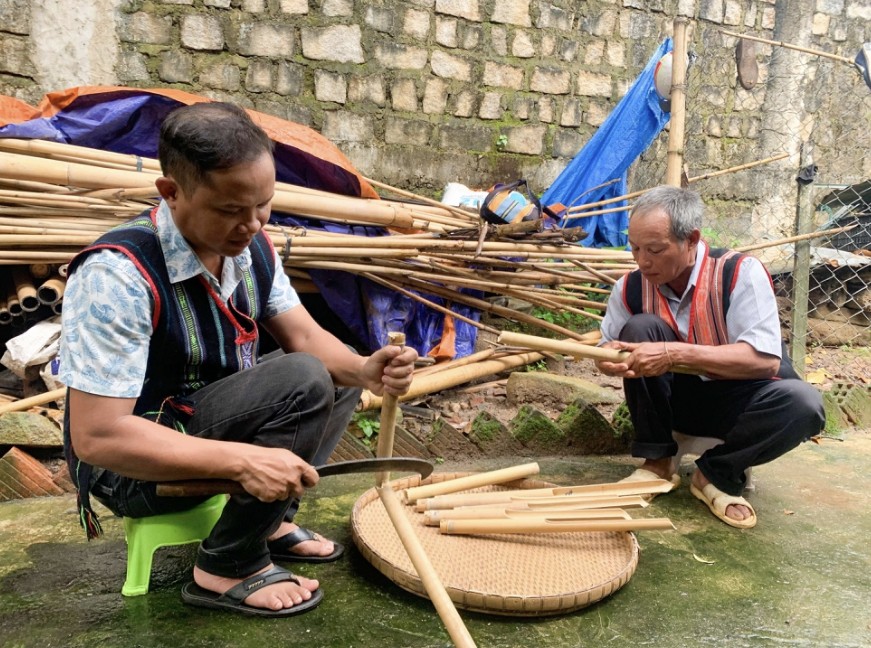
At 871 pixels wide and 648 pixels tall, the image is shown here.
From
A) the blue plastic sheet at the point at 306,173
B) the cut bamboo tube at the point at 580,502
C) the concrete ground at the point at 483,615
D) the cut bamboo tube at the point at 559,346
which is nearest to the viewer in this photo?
the concrete ground at the point at 483,615

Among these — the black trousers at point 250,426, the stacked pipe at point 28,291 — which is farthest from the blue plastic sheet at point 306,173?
the black trousers at point 250,426

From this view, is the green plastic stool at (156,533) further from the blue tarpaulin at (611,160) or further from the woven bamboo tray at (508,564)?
the blue tarpaulin at (611,160)

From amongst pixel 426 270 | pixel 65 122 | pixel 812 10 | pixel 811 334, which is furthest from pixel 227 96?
pixel 812 10

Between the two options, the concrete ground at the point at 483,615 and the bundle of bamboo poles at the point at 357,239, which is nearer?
the concrete ground at the point at 483,615

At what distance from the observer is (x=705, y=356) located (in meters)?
2.61

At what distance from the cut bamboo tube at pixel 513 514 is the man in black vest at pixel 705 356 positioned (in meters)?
0.52

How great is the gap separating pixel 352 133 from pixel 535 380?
7.95 feet

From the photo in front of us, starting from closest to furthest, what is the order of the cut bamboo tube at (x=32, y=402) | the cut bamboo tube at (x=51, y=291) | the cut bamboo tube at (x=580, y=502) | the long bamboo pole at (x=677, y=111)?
1. the cut bamboo tube at (x=580, y=502)
2. the cut bamboo tube at (x=32, y=402)
3. the cut bamboo tube at (x=51, y=291)
4. the long bamboo pole at (x=677, y=111)

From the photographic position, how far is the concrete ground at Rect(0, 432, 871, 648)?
1.88 m

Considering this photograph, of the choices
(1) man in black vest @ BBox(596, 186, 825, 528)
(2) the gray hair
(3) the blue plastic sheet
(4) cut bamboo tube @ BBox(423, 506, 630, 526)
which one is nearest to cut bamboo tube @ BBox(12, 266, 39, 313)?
(3) the blue plastic sheet

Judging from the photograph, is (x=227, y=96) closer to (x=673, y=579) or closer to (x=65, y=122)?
(x=65, y=122)

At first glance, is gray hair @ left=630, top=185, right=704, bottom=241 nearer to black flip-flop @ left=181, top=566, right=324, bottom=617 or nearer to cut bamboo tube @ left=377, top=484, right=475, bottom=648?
cut bamboo tube @ left=377, top=484, right=475, bottom=648

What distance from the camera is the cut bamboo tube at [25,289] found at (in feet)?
10.3

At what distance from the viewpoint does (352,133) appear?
5.30 m
